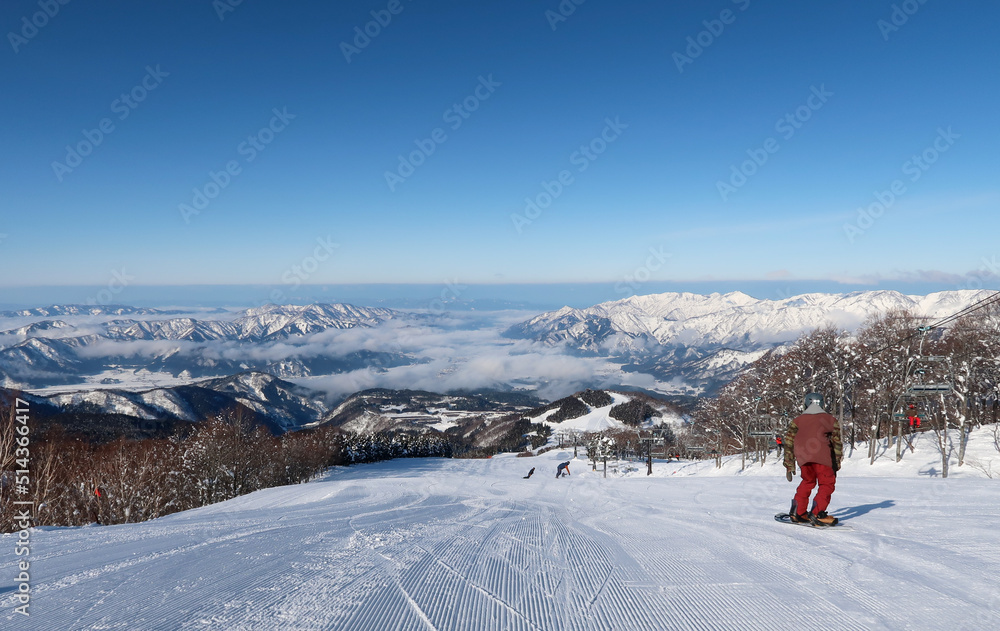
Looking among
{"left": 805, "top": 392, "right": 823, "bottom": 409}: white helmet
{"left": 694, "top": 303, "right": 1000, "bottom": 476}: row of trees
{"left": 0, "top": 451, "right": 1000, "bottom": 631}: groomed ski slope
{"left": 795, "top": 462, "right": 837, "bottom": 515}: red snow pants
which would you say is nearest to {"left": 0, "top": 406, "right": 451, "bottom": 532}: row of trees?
{"left": 0, "top": 451, "right": 1000, "bottom": 631}: groomed ski slope

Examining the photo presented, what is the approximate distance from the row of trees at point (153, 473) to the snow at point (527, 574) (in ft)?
57.6

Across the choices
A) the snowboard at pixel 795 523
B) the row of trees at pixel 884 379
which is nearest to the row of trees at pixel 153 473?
the snowboard at pixel 795 523

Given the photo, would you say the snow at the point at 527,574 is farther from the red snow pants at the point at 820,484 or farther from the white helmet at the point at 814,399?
the white helmet at the point at 814,399

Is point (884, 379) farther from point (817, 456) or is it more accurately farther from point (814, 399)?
point (817, 456)

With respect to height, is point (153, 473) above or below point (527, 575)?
below

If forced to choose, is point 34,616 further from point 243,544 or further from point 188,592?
point 243,544

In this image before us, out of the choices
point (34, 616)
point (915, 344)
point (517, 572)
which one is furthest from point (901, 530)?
point (915, 344)

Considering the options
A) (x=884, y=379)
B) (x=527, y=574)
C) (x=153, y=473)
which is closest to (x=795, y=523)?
(x=527, y=574)

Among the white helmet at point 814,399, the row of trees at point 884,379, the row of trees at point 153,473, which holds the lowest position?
the row of trees at point 153,473

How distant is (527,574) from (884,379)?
38.1m

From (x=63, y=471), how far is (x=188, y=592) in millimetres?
47390

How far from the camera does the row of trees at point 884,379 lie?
2914cm

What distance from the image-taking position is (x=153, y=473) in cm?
4075

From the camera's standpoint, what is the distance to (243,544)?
5.95 m
